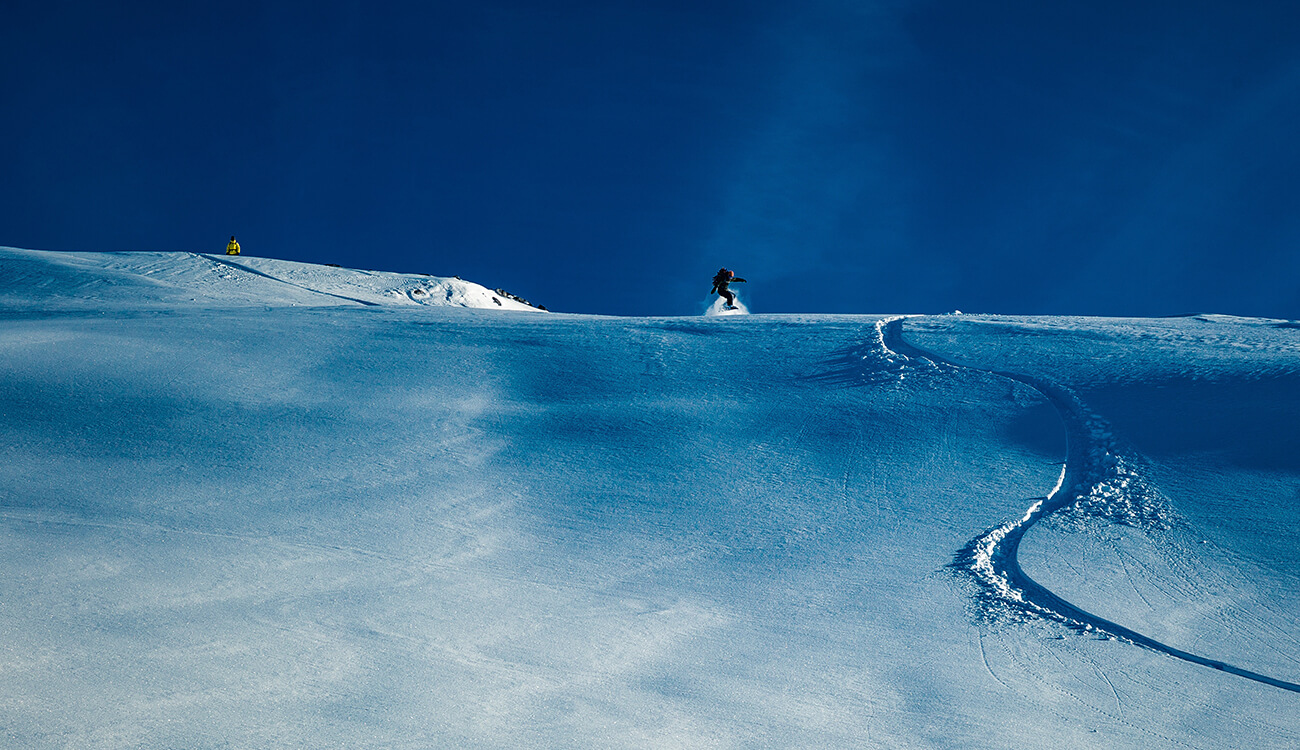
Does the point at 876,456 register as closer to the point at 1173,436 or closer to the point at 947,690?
the point at 1173,436

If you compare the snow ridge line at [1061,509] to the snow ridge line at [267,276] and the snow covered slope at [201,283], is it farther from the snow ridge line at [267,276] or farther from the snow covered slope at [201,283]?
the snow ridge line at [267,276]

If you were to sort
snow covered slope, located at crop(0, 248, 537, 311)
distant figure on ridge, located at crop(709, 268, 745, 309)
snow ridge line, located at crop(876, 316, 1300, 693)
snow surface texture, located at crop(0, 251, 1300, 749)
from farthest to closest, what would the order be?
distant figure on ridge, located at crop(709, 268, 745, 309), snow covered slope, located at crop(0, 248, 537, 311), snow ridge line, located at crop(876, 316, 1300, 693), snow surface texture, located at crop(0, 251, 1300, 749)

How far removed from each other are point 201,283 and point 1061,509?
14.0m

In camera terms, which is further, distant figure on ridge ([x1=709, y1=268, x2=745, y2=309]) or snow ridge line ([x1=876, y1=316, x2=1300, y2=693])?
distant figure on ridge ([x1=709, y1=268, x2=745, y2=309])

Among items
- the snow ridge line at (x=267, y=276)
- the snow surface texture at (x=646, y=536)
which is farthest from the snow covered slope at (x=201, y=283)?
the snow surface texture at (x=646, y=536)

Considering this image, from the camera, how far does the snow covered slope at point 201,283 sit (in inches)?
484

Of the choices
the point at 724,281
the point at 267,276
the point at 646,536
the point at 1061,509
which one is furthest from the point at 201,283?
the point at 1061,509

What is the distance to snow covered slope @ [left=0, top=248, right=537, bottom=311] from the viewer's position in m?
12.3

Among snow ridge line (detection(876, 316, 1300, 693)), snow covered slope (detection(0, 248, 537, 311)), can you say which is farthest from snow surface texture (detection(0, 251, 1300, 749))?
snow covered slope (detection(0, 248, 537, 311))

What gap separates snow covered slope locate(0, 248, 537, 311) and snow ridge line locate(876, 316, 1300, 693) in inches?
365

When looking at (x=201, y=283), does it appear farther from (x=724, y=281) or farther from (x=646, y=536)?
(x=646, y=536)

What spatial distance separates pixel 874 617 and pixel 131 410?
238 inches

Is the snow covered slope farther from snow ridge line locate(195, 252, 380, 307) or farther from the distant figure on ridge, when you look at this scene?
the distant figure on ridge

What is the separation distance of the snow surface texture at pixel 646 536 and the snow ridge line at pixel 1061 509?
0.03m
